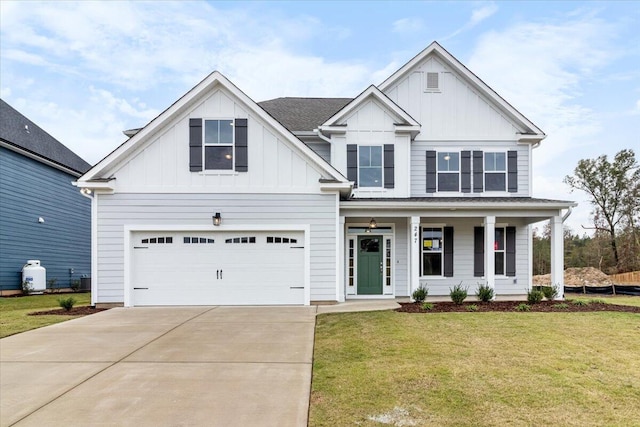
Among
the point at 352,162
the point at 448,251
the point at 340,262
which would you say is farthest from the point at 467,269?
the point at 352,162

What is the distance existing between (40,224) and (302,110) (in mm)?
12527

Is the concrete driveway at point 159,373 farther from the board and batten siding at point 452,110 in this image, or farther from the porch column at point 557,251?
the board and batten siding at point 452,110

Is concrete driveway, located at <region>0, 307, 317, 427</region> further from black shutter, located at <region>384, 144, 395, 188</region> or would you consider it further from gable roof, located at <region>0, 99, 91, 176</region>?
gable roof, located at <region>0, 99, 91, 176</region>

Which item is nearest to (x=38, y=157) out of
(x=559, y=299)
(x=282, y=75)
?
(x=282, y=75)

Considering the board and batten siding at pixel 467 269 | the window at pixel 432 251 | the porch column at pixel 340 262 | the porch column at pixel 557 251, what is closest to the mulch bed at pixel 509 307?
the porch column at pixel 557 251

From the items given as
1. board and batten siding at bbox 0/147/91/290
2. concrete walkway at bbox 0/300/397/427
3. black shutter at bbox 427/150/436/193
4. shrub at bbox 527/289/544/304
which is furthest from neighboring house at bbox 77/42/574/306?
board and batten siding at bbox 0/147/91/290

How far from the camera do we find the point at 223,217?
11617mm

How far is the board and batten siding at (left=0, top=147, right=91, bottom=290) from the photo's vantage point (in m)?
16.1

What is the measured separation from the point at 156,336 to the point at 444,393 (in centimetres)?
539

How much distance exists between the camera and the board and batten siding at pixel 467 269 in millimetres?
13633

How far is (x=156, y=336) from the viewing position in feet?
25.0

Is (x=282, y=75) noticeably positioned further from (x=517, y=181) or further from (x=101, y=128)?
(x=517, y=181)

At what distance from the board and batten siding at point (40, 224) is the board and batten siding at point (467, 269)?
618 inches

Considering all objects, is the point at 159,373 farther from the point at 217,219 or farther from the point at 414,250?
the point at 414,250
